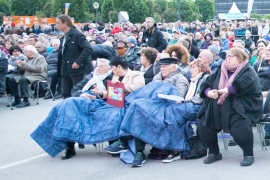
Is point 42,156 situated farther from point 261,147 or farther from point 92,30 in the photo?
point 92,30

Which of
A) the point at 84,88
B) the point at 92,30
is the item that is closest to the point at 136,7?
the point at 92,30

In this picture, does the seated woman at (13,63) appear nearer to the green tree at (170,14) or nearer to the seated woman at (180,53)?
the seated woman at (180,53)

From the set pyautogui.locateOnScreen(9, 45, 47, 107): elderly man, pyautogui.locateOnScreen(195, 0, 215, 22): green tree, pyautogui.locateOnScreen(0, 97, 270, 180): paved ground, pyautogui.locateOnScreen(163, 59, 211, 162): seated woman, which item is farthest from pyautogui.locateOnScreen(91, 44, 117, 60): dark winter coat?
pyautogui.locateOnScreen(195, 0, 215, 22): green tree

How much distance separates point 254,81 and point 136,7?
1737 inches

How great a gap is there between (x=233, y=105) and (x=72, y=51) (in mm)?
3555

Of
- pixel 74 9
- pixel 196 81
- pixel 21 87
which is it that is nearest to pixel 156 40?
pixel 21 87

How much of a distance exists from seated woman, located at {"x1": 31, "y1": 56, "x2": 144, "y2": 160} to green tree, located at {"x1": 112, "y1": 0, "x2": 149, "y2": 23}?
141ft

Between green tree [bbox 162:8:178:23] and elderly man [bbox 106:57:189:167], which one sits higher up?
green tree [bbox 162:8:178:23]

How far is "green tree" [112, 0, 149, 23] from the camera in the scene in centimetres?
4788

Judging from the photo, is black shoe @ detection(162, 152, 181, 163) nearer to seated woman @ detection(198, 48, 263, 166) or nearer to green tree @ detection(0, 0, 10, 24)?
seated woman @ detection(198, 48, 263, 166)

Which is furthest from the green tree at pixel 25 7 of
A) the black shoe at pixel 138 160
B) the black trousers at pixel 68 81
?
the black shoe at pixel 138 160

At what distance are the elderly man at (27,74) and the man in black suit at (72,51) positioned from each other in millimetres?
2597

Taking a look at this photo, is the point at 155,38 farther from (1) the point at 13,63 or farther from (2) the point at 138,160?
(2) the point at 138,160

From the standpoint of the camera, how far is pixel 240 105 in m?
4.76
